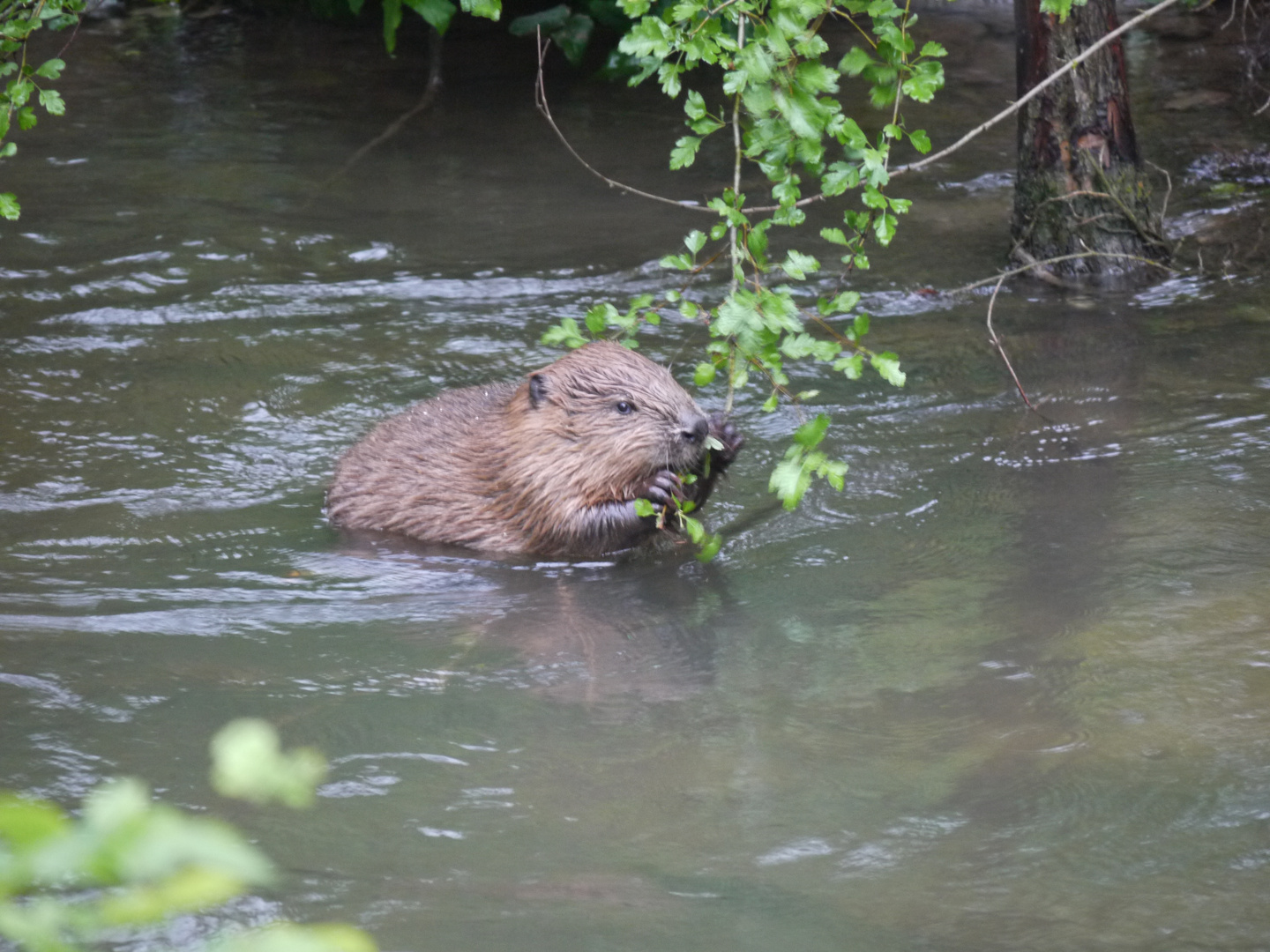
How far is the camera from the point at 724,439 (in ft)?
14.7

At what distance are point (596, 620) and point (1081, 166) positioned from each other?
3915mm

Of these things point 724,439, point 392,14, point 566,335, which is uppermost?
point 392,14

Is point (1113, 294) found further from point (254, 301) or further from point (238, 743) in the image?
point (238, 743)

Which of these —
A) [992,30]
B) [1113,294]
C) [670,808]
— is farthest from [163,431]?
[992,30]

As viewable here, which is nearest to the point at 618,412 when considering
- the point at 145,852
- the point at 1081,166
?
the point at 1081,166

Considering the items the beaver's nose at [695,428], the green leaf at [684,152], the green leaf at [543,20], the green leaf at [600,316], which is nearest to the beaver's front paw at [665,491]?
the beaver's nose at [695,428]

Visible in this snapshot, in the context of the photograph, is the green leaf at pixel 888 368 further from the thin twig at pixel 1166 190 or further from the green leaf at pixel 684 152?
the thin twig at pixel 1166 190

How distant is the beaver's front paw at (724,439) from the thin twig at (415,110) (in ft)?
15.5

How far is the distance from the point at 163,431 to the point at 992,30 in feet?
26.1

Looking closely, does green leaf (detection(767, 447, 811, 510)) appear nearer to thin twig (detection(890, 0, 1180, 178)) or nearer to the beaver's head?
the beaver's head

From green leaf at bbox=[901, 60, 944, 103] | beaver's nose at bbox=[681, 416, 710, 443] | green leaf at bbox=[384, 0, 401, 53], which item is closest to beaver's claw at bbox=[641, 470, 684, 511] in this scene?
beaver's nose at bbox=[681, 416, 710, 443]

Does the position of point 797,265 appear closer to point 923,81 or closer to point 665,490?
point 923,81

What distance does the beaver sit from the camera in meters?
4.48

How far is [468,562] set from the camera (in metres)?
4.75
